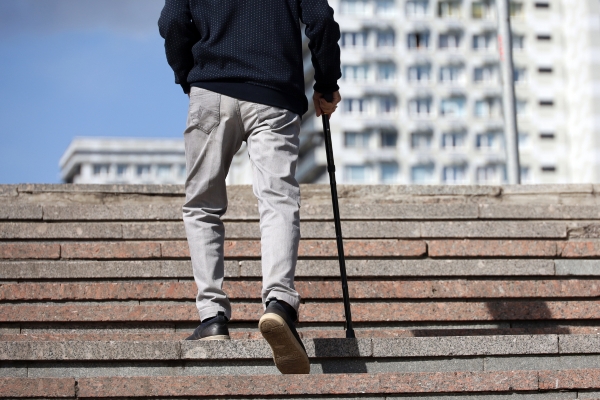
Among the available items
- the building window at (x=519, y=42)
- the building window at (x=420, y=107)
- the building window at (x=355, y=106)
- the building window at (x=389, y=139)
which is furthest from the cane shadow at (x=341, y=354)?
the building window at (x=519, y=42)

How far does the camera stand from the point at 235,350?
4.61 m

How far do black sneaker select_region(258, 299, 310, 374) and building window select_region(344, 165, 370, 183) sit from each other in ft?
242

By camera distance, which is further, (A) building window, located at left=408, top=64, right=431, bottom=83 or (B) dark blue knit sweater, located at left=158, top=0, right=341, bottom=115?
(A) building window, located at left=408, top=64, right=431, bottom=83

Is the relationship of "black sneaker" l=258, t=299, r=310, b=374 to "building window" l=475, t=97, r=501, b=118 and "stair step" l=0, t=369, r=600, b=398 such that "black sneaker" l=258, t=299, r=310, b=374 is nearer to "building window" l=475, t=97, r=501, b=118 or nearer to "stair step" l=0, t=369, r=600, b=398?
"stair step" l=0, t=369, r=600, b=398

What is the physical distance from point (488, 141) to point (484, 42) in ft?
26.1

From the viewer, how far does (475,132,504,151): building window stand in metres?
81.5

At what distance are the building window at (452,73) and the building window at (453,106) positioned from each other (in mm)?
1513

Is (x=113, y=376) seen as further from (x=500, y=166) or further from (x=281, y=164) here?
(x=500, y=166)

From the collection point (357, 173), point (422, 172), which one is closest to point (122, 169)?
point (357, 173)

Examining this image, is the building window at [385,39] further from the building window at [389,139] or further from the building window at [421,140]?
the building window at [421,140]

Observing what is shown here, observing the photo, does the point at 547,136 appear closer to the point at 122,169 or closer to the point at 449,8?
the point at 449,8

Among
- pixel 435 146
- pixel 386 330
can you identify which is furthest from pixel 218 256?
pixel 435 146

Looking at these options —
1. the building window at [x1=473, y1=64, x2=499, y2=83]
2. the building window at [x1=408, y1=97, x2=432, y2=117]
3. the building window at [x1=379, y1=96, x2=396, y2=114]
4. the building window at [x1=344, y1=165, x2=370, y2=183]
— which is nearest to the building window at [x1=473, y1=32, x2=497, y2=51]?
the building window at [x1=473, y1=64, x2=499, y2=83]

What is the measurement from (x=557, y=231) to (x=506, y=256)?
61cm
